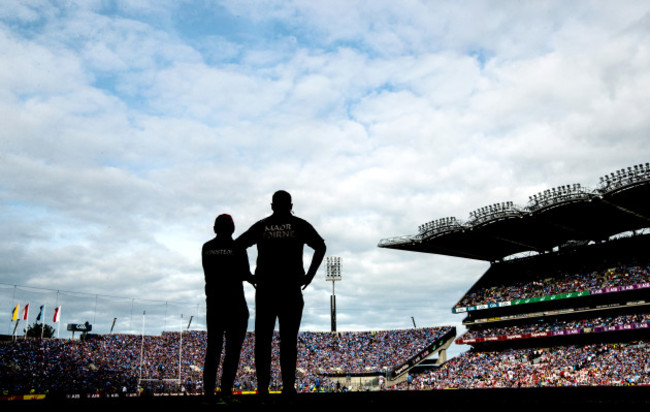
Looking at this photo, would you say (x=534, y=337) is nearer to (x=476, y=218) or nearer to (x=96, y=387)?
(x=476, y=218)

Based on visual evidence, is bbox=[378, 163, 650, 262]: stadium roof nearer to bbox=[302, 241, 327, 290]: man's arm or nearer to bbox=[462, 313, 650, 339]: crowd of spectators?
bbox=[462, 313, 650, 339]: crowd of spectators

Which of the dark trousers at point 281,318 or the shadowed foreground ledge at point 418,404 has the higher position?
the dark trousers at point 281,318

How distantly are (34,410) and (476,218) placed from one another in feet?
149

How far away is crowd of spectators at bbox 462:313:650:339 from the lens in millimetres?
43281

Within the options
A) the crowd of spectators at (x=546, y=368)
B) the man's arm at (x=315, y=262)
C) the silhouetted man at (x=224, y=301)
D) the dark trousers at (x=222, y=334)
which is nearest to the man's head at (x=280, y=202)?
the man's arm at (x=315, y=262)

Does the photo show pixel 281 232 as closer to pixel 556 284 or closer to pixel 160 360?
pixel 556 284

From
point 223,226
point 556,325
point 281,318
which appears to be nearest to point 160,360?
point 556,325

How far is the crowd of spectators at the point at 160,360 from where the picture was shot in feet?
133

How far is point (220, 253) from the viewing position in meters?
5.78

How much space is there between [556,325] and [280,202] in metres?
49.3

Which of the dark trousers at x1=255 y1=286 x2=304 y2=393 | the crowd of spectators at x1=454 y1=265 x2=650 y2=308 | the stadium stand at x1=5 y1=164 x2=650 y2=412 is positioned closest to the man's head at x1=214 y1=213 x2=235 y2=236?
the dark trousers at x1=255 y1=286 x2=304 y2=393

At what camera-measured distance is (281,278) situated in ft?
16.8

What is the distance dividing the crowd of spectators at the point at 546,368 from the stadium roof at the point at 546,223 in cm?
1028

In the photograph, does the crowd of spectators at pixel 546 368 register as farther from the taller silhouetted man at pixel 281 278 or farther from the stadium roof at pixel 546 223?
the taller silhouetted man at pixel 281 278
